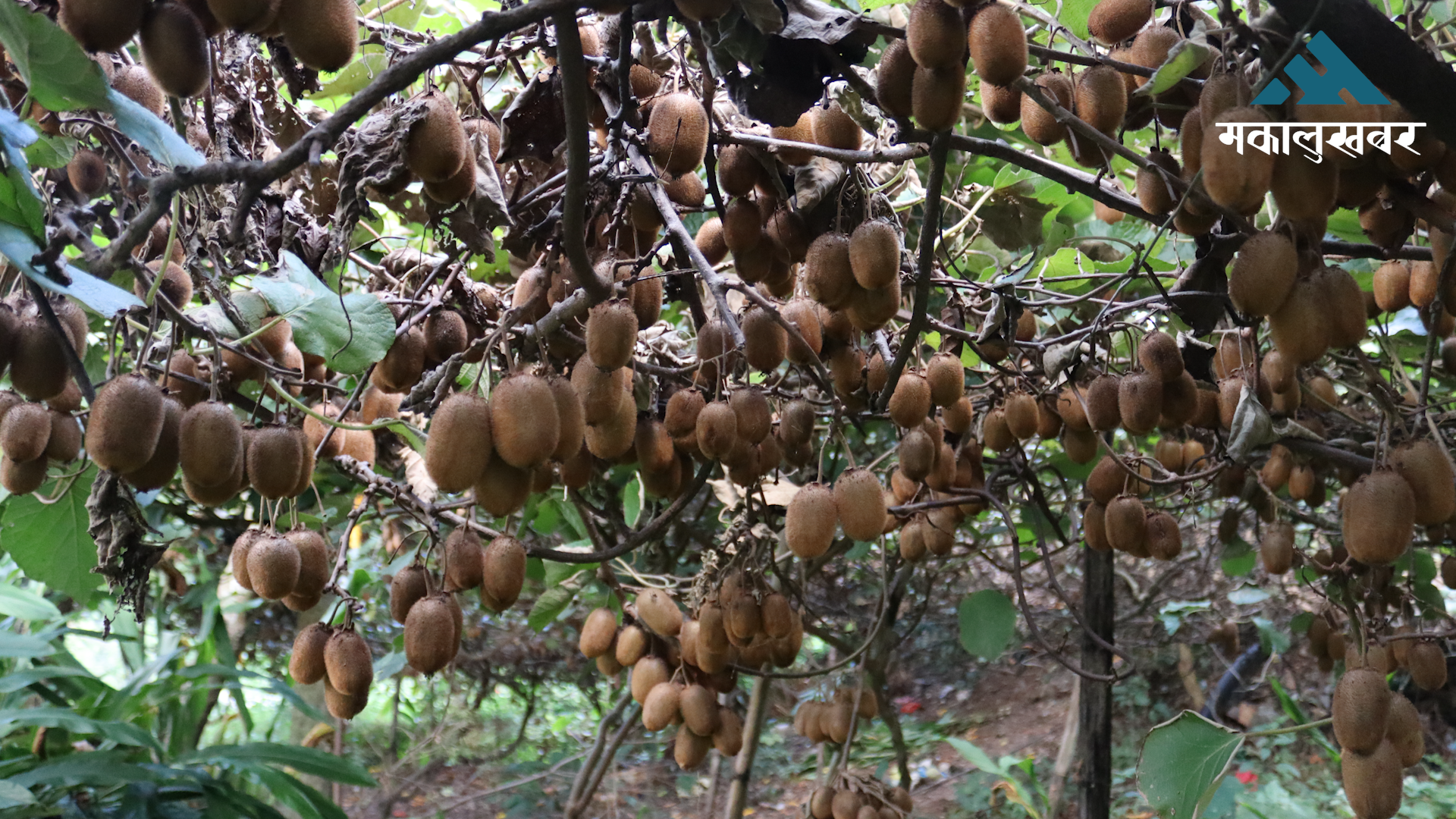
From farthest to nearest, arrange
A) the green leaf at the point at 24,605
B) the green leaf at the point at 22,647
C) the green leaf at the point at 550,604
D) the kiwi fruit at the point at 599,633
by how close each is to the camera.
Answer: the green leaf at the point at 24,605
the green leaf at the point at 22,647
the green leaf at the point at 550,604
the kiwi fruit at the point at 599,633

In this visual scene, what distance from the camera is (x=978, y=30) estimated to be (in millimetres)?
694

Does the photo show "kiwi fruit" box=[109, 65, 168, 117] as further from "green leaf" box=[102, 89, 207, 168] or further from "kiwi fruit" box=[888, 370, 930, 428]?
"kiwi fruit" box=[888, 370, 930, 428]

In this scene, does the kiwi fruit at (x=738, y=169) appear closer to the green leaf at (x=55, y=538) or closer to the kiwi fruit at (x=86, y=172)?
the kiwi fruit at (x=86, y=172)

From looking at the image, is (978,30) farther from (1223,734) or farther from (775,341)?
(1223,734)

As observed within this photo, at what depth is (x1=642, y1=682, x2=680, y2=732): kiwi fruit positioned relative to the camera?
64.6 inches

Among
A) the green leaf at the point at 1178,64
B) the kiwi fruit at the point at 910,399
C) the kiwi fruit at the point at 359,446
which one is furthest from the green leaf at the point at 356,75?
the green leaf at the point at 1178,64

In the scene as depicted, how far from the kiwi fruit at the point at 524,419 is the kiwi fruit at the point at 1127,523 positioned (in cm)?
103

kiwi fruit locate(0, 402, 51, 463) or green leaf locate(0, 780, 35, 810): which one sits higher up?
kiwi fruit locate(0, 402, 51, 463)

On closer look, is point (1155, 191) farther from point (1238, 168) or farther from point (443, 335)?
point (443, 335)

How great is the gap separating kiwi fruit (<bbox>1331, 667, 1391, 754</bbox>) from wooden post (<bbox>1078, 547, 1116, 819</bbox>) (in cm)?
92

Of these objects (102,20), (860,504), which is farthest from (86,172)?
(860,504)

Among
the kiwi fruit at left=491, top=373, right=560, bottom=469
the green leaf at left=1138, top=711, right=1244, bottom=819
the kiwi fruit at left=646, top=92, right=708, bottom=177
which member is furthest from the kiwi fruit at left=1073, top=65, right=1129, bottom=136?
the green leaf at left=1138, top=711, right=1244, bottom=819

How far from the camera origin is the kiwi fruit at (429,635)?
42.8 inches

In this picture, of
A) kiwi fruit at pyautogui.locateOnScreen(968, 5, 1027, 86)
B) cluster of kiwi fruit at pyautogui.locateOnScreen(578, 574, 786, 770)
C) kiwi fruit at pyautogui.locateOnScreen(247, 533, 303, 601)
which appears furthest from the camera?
cluster of kiwi fruit at pyautogui.locateOnScreen(578, 574, 786, 770)
